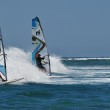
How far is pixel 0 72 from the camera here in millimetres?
→ 35156

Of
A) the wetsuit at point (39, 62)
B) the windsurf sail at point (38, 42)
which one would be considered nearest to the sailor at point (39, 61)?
the wetsuit at point (39, 62)

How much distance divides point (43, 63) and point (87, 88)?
14.3m

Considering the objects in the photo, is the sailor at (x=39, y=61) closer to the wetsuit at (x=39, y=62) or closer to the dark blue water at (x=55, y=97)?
the wetsuit at (x=39, y=62)

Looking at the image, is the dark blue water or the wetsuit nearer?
the dark blue water

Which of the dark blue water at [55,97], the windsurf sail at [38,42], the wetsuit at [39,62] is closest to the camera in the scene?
the dark blue water at [55,97]

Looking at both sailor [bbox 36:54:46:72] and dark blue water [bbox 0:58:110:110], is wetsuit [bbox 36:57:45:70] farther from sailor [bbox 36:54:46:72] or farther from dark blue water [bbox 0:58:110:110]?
dark blue water [bbox 0:58:110:110]

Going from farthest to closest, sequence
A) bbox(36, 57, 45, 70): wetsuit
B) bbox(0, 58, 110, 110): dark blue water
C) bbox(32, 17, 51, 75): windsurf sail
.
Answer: bbox(32, 17, 51, 75): windsurf sail → bbox(36, 57, 45, 70): wetsuit → bbox(0, 58, 110, 110): dark blue water

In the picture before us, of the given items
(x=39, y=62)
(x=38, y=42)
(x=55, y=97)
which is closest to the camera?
(x=55, y=97)

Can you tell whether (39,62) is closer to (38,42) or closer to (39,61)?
(39,61)

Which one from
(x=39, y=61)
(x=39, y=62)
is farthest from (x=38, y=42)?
(x=39, y=62)

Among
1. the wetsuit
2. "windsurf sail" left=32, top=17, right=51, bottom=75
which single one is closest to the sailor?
the wetsuit

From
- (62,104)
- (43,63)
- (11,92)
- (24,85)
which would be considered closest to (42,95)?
(11,92)

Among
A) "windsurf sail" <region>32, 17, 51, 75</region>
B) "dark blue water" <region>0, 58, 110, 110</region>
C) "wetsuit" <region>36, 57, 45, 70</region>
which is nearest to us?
"dark blue water" <region>0, 58, 110, 110</region>

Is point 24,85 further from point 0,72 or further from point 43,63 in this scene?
point 43,63
